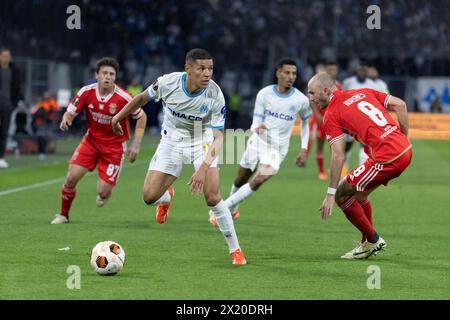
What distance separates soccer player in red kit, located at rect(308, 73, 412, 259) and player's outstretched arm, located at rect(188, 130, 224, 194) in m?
0.94

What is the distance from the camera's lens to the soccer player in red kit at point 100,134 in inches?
499

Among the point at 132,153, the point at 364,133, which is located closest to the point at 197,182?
the point at 364,133

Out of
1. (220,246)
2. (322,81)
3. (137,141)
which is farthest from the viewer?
(137,141)

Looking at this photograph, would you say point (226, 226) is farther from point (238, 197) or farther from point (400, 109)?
point (238, 197)

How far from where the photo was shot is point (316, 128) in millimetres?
22391

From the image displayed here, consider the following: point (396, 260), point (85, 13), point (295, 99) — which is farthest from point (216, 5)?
point (396, 260)

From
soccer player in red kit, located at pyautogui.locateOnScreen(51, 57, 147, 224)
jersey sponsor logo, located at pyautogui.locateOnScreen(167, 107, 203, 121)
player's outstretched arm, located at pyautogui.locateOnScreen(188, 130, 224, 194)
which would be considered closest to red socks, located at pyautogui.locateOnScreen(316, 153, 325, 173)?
soccer player in red kit, located at pyautogui.locateOnScreen(51, 57, 147, 224)

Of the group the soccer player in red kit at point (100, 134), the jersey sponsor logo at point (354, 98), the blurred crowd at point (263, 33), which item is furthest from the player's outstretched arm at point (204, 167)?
the blurred crowd at point (263, 33)

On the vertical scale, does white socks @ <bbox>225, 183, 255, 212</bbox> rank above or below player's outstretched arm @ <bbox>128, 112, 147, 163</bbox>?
below

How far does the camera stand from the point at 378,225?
1319 cm

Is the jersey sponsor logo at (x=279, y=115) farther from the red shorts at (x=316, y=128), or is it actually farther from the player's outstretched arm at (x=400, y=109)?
the red shorts at (x=316, y=128)

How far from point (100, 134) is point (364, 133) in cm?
428

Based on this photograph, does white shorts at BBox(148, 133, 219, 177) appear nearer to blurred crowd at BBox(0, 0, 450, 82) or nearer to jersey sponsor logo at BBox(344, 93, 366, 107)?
jersey sponsor logo at BBox(344, 93, 366, 107)

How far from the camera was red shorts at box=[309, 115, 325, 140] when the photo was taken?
65.9ft
